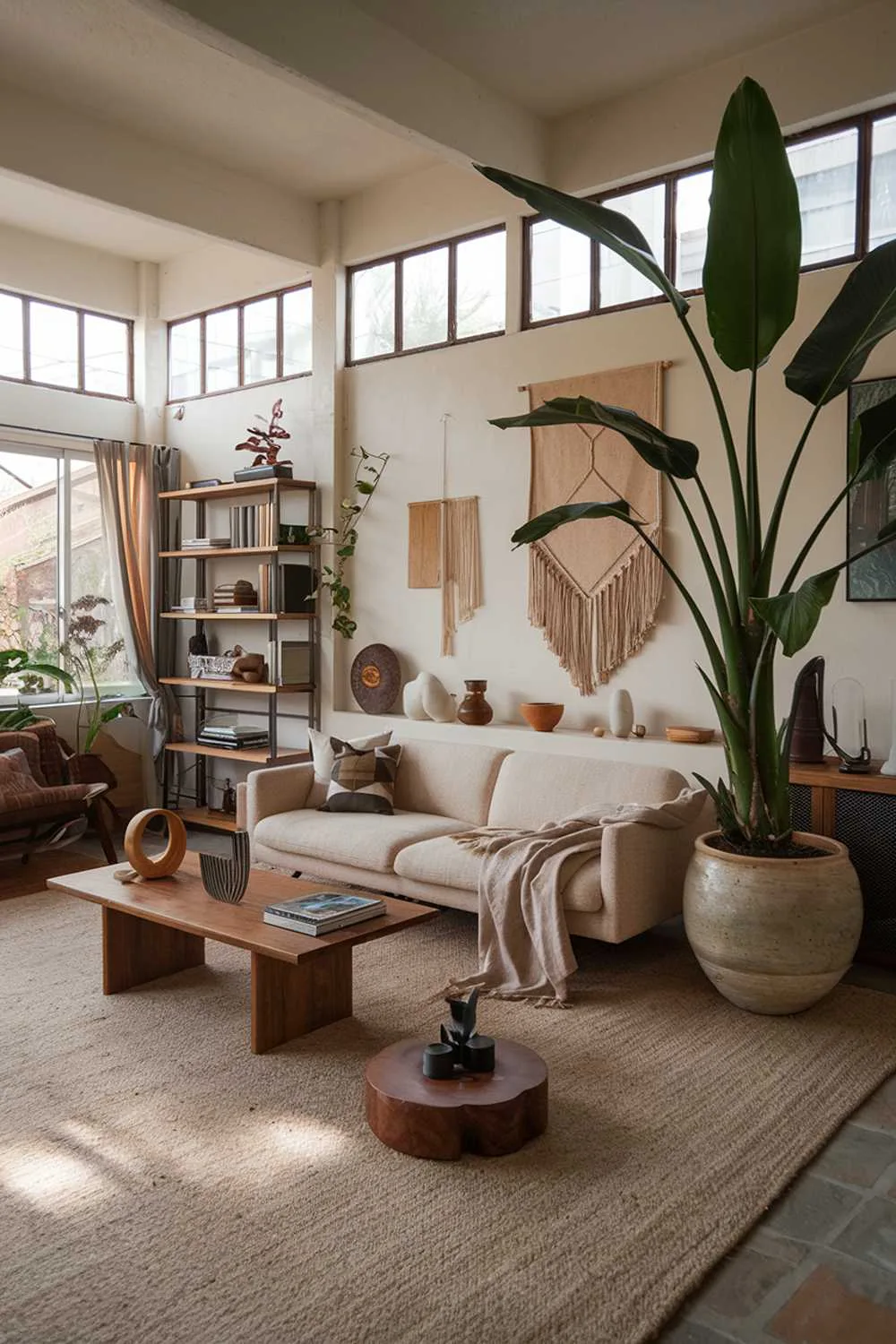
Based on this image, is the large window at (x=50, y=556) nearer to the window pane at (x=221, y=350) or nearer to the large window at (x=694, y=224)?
the window pane at (x=221, y=350)

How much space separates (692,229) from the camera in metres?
4.92

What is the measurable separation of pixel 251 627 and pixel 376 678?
3.79ft

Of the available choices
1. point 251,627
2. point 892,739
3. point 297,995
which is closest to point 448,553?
point 251,627

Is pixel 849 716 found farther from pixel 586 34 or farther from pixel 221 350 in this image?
pixel 221 350

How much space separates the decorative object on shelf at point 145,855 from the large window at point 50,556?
3.22 meters

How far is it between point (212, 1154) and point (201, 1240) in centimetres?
38

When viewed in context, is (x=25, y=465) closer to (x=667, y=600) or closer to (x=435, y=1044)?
(x=667, y=600)

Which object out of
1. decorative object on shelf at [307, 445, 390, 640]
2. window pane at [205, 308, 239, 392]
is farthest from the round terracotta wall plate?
window pane at [205, 308, 239, 392]

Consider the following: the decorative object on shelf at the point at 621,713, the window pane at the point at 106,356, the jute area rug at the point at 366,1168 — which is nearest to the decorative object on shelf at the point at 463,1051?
the jute area rug at the point at 366,1168

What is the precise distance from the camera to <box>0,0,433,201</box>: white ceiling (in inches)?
174

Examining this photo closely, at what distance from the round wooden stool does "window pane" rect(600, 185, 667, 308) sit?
3748 mm

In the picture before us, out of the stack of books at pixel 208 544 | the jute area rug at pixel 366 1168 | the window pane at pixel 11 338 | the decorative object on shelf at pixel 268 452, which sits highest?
the window pane at pixel 11 338

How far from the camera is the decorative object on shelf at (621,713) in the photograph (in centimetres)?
501

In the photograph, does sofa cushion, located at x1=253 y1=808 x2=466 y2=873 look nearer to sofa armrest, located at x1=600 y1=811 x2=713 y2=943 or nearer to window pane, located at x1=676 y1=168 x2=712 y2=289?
sofa armrest, located at x1=600 y1=811 x2=713 y2=943
